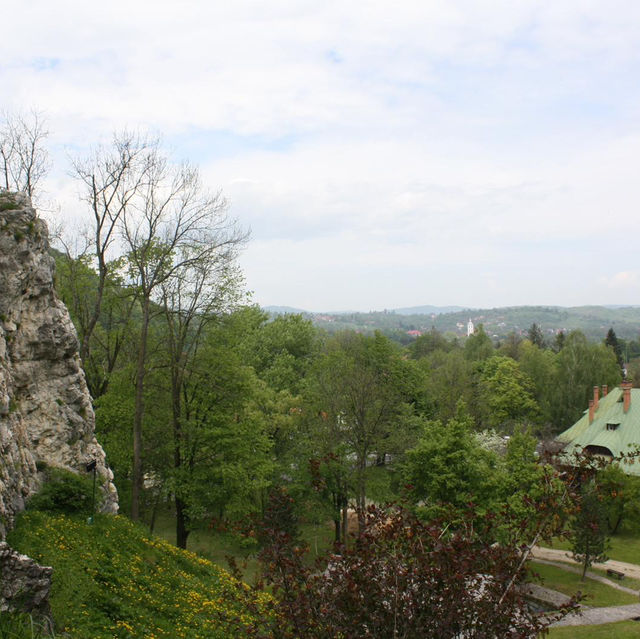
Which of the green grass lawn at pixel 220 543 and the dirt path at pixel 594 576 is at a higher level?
the green grass lawn at pixel 220 543

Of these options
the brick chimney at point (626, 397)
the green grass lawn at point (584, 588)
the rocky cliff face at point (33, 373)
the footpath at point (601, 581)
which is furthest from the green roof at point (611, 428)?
the rocky cliff face at point (33, 373)

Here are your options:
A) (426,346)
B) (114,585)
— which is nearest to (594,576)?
(114,585)

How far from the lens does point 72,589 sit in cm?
923

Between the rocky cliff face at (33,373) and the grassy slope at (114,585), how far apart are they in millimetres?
1121

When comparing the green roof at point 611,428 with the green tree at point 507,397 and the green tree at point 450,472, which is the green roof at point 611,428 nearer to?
the green tree at point 507,397

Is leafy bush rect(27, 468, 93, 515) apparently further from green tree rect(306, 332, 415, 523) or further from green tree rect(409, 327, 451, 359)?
green tree rect(409, 327, 451, 359)

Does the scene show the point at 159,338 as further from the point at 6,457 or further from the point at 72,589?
the point at 72,589

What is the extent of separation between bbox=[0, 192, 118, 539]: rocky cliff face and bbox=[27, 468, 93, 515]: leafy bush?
1.11 ft

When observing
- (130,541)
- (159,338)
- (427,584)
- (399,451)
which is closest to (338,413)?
(399,451)

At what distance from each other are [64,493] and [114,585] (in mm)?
3240

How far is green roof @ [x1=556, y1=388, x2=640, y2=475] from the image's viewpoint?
115 feet

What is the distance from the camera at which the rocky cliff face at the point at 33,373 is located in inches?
468

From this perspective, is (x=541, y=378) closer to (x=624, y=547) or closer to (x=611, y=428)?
(x=611, y=428)

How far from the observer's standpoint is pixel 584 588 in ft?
72.7
